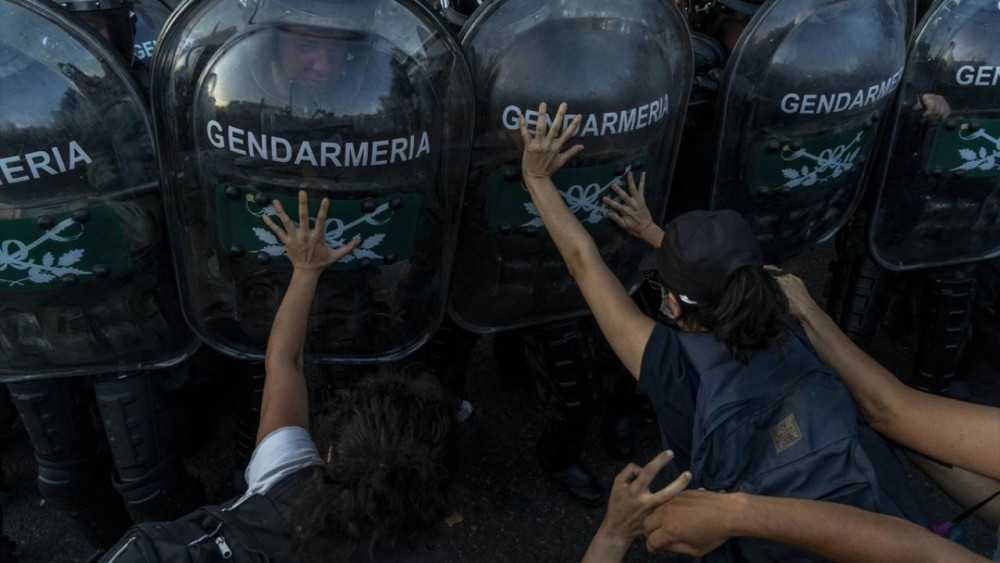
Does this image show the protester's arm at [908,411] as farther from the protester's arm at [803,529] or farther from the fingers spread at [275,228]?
the fingers spread at [275,228]

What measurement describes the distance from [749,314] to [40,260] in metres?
1.65

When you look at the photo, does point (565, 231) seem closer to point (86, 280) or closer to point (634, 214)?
point (634, 214)

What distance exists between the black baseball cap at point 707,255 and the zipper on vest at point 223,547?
97 centimetres

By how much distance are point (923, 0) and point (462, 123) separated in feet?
9.02

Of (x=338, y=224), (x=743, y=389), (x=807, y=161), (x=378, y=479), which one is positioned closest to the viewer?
(x=378, y=479)

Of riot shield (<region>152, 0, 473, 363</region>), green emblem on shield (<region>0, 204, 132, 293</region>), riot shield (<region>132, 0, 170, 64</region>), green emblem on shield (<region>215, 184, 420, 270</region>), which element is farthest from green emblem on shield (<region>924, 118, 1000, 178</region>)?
riot shield (<region>132, 0, 170, 64</region>)

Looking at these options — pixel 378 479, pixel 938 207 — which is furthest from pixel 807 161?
pixel 378 479

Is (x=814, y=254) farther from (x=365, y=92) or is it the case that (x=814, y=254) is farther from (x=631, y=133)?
(x=365, y=92)

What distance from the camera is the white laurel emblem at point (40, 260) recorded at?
1.79m

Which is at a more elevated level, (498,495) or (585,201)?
(585,201)

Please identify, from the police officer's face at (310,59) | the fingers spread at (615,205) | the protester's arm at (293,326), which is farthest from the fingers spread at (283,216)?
the fingers spread at (615,205)

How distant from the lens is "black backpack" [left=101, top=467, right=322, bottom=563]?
1214 millimetres

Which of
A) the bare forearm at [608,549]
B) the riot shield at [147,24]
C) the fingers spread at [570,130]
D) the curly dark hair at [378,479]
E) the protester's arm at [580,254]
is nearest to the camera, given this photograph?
the curly dark hair at [378,479]

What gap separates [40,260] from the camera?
1828 mm
